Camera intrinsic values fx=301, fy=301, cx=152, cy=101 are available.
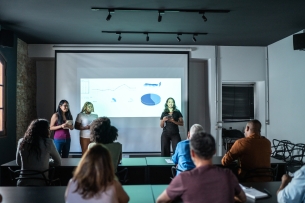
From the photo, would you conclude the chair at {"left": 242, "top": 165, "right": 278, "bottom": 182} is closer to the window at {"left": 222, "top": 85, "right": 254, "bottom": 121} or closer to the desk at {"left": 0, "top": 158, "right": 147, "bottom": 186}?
the desk at {"left": 0, "top": 158, "right": 147, "bottom": 186}

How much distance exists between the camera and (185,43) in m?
6.86

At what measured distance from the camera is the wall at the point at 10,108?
5458 millimetres

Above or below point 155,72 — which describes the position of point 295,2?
above

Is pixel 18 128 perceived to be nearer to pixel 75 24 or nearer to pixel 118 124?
pixel 118 124

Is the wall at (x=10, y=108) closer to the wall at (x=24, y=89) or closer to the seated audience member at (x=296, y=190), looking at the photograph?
the wall at (x=24, y=89)

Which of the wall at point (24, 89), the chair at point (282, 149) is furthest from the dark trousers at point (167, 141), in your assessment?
the wall at point (24, 89)

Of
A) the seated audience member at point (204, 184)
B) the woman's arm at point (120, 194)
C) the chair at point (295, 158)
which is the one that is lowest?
the chair at point (295, 158)

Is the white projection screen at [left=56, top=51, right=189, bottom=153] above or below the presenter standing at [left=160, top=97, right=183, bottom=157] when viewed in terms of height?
above

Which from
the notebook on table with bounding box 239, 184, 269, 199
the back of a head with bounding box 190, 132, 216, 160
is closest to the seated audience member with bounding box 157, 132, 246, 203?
the back of a head with bounding box 190, 132, 216, 160

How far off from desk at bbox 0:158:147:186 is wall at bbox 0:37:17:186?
1.64 m

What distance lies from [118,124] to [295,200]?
516 centimetres

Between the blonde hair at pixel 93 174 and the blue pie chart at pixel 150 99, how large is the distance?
196 inches

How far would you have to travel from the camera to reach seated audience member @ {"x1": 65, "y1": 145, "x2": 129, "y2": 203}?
177cm

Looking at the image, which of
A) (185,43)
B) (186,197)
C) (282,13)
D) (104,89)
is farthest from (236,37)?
(186,197)
